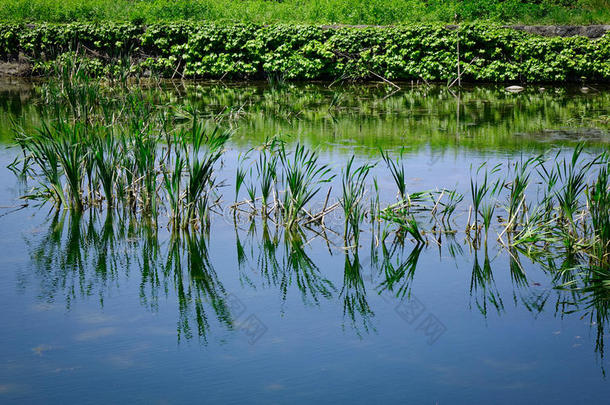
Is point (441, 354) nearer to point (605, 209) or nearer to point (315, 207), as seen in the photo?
point (605, 209)

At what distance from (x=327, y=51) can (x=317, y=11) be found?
257 cm

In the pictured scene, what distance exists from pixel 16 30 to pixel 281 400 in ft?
47.2

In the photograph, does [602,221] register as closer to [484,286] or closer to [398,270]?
[484,286]

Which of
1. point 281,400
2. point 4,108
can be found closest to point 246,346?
point 281,400

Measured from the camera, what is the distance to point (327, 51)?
14203 mm

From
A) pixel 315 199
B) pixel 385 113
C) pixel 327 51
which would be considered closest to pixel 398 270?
pixel 315 199

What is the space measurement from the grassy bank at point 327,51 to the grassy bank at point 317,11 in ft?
2.34

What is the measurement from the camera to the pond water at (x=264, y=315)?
3.49 m

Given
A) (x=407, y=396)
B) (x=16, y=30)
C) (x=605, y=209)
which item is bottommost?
(x=407, y=396)

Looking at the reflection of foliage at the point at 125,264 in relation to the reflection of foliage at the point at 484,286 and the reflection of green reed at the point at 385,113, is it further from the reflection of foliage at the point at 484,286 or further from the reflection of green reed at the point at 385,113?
the reflection of green reed at the point at 385,113

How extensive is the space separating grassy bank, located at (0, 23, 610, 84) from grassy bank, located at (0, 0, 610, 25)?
71cm

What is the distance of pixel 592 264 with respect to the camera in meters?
4.96

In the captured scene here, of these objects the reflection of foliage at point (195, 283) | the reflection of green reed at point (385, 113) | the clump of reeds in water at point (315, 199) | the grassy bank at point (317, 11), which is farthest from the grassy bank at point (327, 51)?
the reflection of foliage at point (195, 283)

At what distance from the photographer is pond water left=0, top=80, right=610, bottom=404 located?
3486 millimetres
